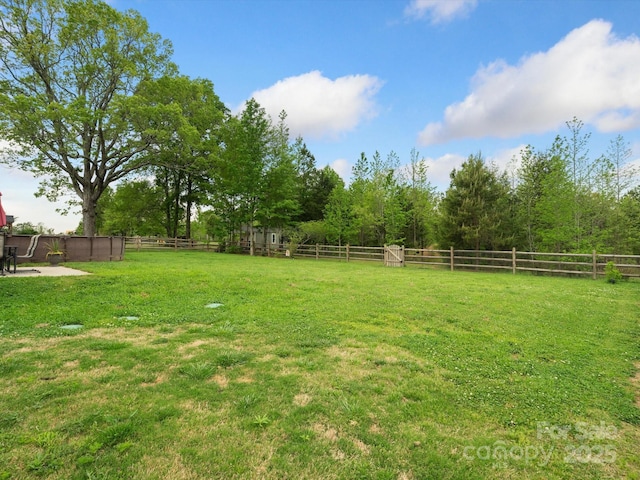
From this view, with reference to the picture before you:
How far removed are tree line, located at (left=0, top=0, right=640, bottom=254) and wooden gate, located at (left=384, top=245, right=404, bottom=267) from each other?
3496mm

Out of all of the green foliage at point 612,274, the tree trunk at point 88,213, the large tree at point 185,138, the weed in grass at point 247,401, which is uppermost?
the large tree at point 185,138

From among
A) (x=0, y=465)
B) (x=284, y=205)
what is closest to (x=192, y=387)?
(x=0, y=465)

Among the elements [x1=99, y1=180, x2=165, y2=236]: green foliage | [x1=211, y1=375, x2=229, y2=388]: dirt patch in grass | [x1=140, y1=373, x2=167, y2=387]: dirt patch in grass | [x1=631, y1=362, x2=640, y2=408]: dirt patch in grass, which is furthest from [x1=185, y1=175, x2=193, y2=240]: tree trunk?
[x1=631, y1=362, x2=640, y2=408]: dirt patch in grass

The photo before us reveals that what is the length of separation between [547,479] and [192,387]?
8.70ft

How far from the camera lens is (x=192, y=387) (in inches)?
111

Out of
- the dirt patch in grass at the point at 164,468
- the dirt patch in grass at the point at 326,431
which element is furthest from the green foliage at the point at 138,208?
the dirt patch in grass at the point at 326,431

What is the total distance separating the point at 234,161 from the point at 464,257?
18031 mm

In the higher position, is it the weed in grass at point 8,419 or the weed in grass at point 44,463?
the weed in grass at point 8,419

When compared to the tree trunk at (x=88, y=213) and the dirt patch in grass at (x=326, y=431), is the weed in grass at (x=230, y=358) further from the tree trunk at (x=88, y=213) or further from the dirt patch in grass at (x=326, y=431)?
the tree trunk at (x=88, y=213)

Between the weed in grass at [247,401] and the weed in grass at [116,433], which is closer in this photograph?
the weed in grass at [116,433]

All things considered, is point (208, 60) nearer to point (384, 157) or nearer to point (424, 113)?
point (424, 113)

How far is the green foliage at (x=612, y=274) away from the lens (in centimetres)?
1109

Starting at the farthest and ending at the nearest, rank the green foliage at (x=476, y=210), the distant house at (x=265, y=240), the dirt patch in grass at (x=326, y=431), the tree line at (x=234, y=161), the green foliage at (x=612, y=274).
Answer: the distant house at (x=265, y=240)
the green foliage at (x=476, y=210)
the tree line at (x=234, y=161)
the green foliage at (x=612, y=274)
the dirt patch in grass at (x=326, y=431)

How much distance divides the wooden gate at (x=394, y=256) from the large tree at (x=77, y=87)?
Answer: 15.5 m
